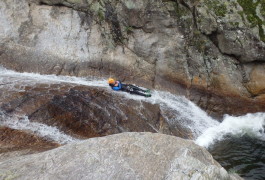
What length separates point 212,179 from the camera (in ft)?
18.4

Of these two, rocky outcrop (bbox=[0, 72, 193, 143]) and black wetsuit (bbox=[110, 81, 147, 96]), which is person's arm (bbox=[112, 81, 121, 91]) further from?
rocky outcrop (bbox=[0, 72, 193, 143])

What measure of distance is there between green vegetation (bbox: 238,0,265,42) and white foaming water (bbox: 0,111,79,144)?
13219 mm

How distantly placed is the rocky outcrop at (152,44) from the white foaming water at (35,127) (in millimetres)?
6011

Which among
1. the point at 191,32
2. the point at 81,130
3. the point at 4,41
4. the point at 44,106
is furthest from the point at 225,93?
the point at 4,41

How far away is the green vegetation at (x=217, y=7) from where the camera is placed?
17.7 meters

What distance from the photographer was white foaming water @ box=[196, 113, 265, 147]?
1508cm

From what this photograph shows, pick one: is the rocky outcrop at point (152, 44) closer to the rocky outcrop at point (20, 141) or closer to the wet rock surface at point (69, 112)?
the wet rock surface at point (69, 112)

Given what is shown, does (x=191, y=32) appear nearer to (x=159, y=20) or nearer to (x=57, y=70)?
(x=159, y=20)

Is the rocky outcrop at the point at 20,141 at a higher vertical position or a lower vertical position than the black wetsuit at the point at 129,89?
lower

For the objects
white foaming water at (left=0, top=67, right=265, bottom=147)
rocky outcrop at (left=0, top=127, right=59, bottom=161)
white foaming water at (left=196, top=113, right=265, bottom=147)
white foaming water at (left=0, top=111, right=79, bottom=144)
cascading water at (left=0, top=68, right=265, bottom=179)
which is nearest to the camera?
rocky outcrop at (left=0, top=127, right=59, bottom=161)

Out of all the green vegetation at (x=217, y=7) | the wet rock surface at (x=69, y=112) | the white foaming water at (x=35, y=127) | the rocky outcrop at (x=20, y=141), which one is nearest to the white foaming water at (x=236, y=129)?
the wet rock surface at (x=69, y=112)

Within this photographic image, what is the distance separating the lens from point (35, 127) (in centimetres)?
1177

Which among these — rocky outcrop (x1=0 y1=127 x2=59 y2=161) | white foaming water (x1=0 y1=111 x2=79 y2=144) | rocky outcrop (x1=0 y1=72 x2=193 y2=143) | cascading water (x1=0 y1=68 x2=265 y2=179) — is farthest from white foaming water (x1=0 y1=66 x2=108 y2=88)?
rocky outcrop (x1=0 y1=127 x2=59 y2=161)

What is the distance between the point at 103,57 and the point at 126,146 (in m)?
13.1
